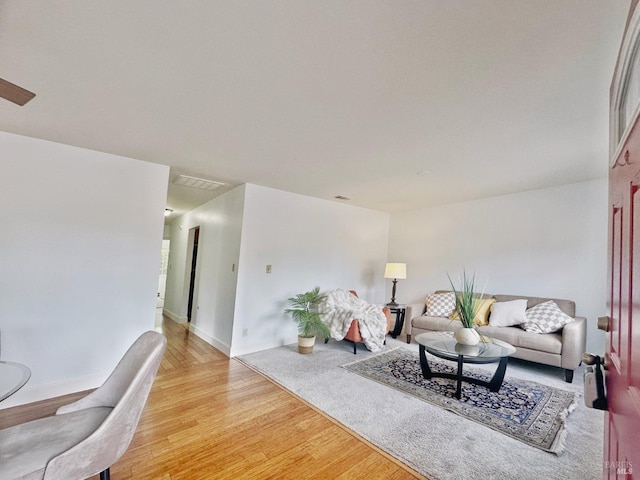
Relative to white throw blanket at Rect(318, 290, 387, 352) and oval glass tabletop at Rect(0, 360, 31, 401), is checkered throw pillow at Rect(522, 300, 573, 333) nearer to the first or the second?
white throw blanket at Rect(318, 290, 387, 352)

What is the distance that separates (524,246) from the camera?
13.5 ft

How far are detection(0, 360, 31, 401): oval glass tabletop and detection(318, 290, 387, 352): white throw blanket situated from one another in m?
3.04

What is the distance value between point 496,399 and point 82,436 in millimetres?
3081

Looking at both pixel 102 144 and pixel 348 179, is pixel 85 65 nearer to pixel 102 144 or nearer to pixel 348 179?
pixel 102 144

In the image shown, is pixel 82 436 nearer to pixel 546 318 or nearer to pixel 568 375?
pixel 568 375

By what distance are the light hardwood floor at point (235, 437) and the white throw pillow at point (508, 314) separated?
8.61 feet

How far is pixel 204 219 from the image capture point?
5.20 metres

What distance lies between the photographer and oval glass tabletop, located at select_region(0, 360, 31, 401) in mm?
1327

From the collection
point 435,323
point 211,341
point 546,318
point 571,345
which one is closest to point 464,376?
point 435,323

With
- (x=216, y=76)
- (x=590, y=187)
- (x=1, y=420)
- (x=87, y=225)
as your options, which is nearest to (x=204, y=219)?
(x=87, y=225)

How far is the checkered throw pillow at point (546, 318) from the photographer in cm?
337

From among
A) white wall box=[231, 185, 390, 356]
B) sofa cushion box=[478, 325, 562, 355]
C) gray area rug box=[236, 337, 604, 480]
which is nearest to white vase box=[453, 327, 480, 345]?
gray area rug box=[236, 337, 604, 480]

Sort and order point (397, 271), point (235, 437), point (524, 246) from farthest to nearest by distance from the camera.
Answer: point (397, 271) → point (524, 246) → point (235, 437)

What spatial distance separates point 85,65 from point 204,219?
3733mm
